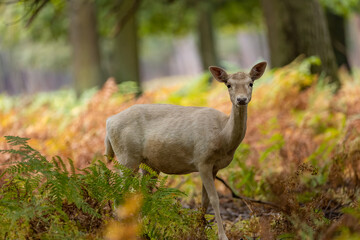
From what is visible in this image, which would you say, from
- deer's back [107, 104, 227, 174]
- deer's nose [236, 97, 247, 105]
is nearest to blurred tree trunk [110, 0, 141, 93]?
deer's back [107, 104, 227, 174]

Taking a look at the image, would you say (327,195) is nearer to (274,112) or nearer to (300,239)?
(300,239)

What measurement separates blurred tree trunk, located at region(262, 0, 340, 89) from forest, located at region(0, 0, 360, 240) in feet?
0.07

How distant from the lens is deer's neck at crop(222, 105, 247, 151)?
3658 millimetres

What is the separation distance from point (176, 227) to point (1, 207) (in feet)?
4.83

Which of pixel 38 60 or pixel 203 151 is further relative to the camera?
pixel 38 60

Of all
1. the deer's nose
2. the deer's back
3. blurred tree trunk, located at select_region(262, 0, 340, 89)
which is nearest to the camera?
the deer's nose

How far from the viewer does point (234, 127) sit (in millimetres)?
3693

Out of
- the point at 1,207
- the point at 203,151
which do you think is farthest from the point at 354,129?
the point at 1,207

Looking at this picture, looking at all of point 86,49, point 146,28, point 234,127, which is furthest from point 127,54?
point 234,127

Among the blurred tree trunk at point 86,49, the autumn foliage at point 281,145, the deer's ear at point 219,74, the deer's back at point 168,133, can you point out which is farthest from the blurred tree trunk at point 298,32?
the blurred tree trunk at point 86,49

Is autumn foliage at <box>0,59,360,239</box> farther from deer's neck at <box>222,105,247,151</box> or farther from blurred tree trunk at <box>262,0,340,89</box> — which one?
deer's neck at <box>222,105,247,151</box>

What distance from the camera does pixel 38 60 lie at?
33219 mm

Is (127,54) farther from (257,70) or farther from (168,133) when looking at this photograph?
(257,70)

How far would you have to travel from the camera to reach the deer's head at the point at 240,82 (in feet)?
11.3
